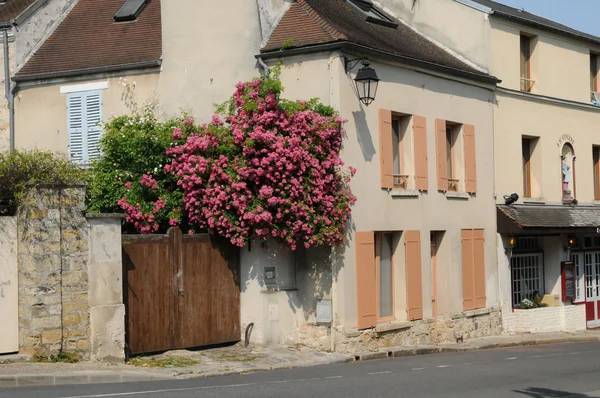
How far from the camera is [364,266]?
1853 centimetres

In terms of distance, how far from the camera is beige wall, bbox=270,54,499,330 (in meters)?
18.2

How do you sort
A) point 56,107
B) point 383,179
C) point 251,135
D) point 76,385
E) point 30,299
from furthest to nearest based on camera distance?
point 56,107 < point 383,179 < point 251,135 < point 30,299 < point 76,385

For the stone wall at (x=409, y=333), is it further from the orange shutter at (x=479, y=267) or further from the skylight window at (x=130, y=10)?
the skylight window at (x=130, y=10)

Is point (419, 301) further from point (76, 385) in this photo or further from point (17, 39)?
point (17, 39)

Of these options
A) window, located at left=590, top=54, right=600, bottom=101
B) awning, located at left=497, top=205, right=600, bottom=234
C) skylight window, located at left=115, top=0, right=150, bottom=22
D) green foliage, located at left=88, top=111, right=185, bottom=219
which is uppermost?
skylight window, located at left=115, top=0, right=150, bottom=22

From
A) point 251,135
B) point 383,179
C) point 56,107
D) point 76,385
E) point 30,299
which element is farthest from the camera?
point 56,107

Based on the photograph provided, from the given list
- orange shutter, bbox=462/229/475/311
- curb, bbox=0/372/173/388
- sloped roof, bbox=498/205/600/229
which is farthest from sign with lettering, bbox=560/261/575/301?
curb, bbox=0/372/173/388

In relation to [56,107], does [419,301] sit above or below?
below

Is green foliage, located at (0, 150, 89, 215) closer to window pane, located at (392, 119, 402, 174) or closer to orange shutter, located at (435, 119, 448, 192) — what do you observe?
window pane, located at (392, 119, 402, 174)

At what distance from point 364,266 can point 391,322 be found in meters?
1.74

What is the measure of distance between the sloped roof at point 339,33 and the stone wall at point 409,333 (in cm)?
543

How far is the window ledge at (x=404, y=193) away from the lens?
64.8 feet

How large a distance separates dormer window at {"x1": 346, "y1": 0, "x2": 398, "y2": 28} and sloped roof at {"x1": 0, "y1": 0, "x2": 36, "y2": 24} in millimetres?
8017

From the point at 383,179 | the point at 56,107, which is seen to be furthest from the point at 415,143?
the point at 56,107
